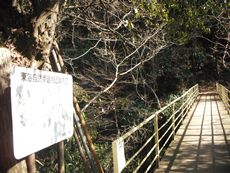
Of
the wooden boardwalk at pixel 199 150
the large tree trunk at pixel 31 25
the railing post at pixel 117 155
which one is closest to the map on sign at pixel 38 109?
the large tree trunk at pixel 31 25

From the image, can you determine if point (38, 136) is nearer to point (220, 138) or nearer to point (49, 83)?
point (49, 83)

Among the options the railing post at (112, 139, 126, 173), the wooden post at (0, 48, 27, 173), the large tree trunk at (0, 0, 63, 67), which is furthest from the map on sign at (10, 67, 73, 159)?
the railing post at (112, 139, 126, 173)

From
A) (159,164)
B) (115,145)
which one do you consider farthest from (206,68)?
(115,145)

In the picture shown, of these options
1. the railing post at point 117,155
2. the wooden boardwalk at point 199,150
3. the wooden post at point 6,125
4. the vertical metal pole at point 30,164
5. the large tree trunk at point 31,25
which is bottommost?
the wooden boardwalk at point 199,150

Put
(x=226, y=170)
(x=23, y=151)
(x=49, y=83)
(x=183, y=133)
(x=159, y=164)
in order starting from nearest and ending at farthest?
1. (x=23, y=151)
2. (x=49, y=83)
3. (x=226, y=170)
4. (x=159, y=164)
5. (x=183, y=133)

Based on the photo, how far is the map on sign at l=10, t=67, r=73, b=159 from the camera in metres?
2.33

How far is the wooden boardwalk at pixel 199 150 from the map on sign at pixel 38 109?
3.87 metres

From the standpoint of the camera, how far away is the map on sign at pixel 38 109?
91.7 inches

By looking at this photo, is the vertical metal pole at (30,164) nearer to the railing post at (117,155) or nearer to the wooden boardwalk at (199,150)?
the railing post at (117,155)

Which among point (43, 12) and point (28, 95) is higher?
point (43, 12)

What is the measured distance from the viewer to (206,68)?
1226 inches

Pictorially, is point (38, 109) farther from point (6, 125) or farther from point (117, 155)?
point (117, 155)

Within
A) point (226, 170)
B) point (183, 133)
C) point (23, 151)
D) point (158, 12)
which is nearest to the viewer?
point (23, 151)

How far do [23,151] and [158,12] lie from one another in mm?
3925
